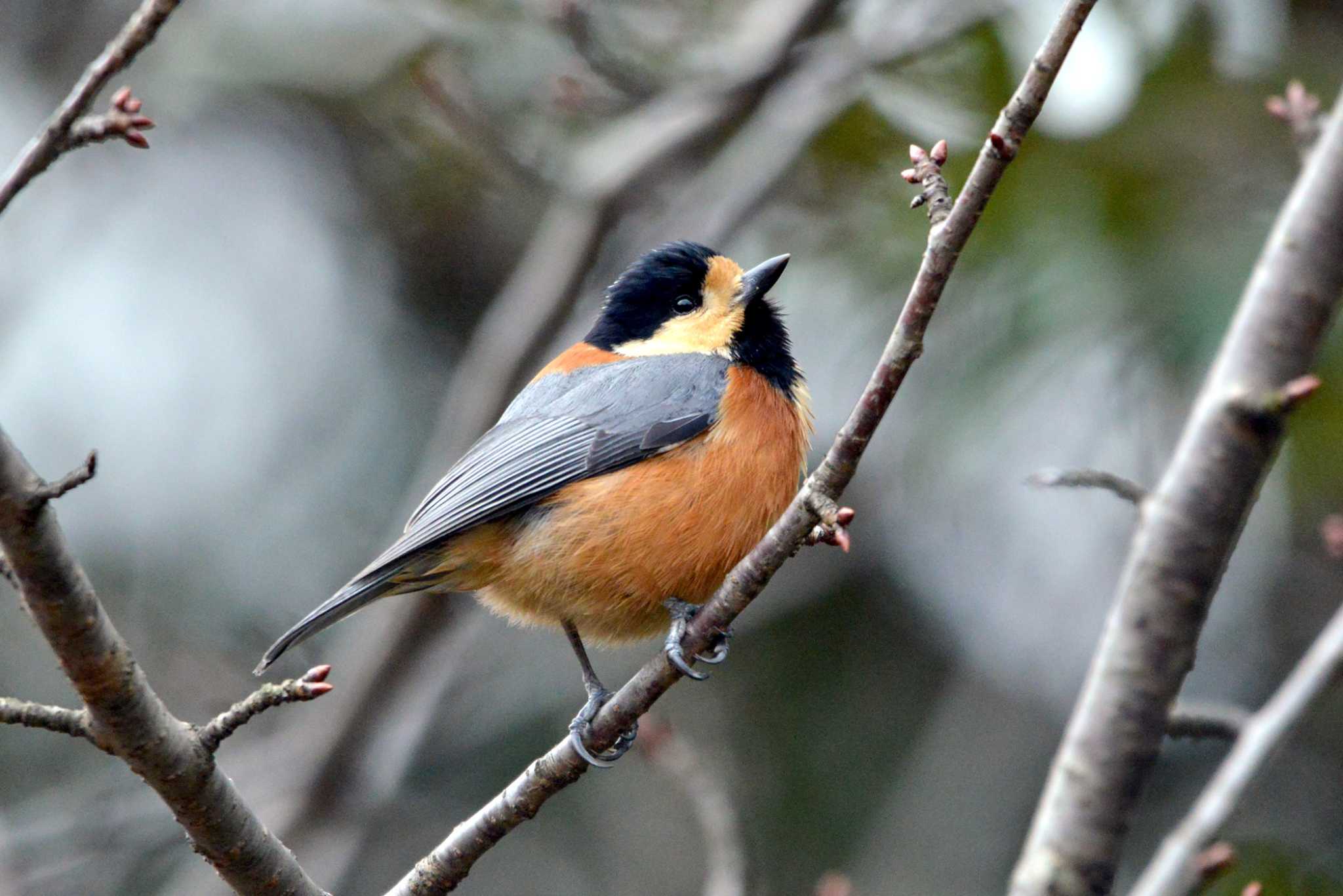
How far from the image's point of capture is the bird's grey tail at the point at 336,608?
141 inches

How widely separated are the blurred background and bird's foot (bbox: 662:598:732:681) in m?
1.41

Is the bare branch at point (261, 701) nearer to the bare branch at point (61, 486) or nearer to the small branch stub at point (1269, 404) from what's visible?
the bare branch at point (61, 486)

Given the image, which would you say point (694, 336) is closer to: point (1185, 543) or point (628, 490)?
point (628, 490)

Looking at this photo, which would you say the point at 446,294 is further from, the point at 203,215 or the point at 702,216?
the point at 702,216

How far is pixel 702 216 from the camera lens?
21.8 ft

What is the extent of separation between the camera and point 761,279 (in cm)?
446

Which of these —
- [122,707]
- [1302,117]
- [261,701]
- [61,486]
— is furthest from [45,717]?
[1302,117]

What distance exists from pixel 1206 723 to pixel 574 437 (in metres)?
2.13

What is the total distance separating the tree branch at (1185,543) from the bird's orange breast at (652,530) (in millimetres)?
1226

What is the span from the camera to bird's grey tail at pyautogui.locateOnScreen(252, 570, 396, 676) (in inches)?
141

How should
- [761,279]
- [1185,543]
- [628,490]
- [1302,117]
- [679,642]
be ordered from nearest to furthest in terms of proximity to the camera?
[1185,543] → [679,642] → [1302,117] → [628,490] → [761,279]

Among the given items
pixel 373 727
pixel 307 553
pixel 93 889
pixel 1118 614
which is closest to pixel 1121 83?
pixel 1118 614

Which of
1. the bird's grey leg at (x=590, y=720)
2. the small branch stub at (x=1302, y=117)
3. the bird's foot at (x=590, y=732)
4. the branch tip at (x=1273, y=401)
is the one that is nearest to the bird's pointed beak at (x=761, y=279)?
the bird's grey leg at (x=590, y=720)

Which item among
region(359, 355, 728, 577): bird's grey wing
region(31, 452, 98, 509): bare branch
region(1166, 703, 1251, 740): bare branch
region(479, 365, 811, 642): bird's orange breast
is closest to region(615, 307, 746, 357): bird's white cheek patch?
region(359, 355, 728, 577): bird's grey wing
